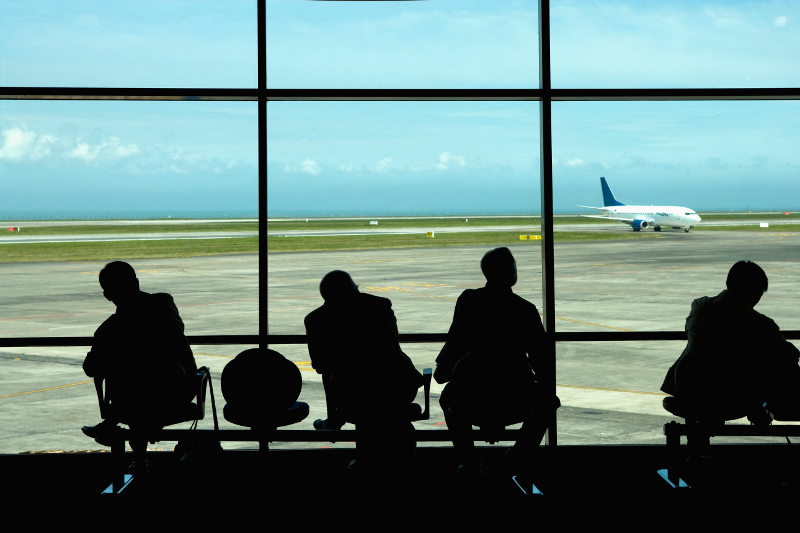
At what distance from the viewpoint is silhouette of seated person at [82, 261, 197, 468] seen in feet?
12.0

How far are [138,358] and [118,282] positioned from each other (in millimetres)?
475

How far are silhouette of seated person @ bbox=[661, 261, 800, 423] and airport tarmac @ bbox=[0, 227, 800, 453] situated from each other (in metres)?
2.68

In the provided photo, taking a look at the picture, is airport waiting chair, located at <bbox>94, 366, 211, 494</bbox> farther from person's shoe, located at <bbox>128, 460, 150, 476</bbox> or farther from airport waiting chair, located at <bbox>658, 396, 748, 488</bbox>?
airport waiting chair, located at <bbox>658, 396, 748, 488</bbox>

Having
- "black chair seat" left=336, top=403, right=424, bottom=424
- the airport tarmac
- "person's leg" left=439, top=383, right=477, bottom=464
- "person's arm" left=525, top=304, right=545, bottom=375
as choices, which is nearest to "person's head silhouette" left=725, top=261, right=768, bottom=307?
"person's arm" left=525, top=304, right=545, bottom=375

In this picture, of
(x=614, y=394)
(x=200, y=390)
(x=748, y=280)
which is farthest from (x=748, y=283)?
(x=614, y=394)

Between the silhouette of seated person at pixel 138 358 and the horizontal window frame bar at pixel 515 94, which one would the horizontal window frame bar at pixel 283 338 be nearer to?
the silhouette of seated person at pixel 138 358

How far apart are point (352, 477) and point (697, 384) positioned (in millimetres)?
2114

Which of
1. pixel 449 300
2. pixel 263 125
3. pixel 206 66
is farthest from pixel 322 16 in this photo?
pixel 449 300

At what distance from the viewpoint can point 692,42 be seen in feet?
16.6

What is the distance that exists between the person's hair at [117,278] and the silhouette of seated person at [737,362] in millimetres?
3095

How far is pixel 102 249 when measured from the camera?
43.9 metres

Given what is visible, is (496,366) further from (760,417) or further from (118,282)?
(118,282)

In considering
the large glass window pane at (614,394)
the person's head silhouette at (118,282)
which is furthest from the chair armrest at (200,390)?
the large glass window pane at (614,394)

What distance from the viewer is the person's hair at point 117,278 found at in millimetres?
3816
